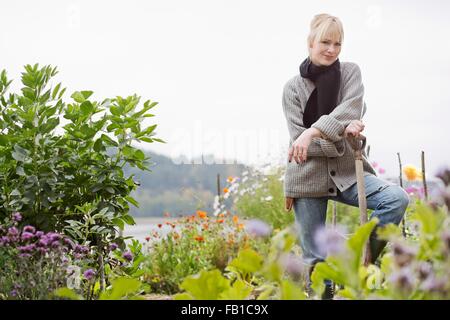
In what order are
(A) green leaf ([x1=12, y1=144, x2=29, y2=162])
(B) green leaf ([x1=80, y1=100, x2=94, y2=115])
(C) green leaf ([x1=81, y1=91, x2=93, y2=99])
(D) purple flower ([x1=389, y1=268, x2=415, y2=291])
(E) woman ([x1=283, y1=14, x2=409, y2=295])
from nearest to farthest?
(D) purple flower ([x1=389, y1=268, x2=415, y2=291])
(E) woman ([x1=283, y1=14, x2=409, y2=295])
(A) green leaf ([x1=12, y1=144, x2=29, y2=162])
(B) green leaf ([x1=80, y1=100, x2=94, y2=115])
(C) green leaf ([x1=81, y1=91, x2=93, y2=99])

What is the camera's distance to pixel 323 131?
2316 mm

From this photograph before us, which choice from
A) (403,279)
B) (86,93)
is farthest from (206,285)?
(86,93)

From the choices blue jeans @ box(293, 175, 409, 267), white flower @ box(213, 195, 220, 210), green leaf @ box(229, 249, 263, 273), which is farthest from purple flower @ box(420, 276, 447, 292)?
white flower @ box(213, 195, 220, 210)

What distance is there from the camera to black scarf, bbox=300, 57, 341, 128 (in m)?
2.48

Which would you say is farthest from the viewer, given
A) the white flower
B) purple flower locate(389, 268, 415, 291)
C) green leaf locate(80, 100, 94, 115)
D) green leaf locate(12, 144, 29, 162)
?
the white flower

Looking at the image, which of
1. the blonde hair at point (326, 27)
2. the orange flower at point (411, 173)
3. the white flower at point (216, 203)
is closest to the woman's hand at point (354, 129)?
the blonde hair at point (326, 27)

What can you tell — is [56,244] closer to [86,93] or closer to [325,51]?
[86,93]

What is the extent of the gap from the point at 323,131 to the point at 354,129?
12 centimetres

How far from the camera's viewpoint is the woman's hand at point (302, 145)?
225 cm

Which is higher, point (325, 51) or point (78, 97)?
point (325, 51)

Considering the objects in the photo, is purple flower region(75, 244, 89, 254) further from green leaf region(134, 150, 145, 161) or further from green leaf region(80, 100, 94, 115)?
green leaf region(80, 100, 94, 115)

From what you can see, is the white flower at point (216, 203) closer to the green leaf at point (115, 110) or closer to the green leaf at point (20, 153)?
the green leaf at point (115, 110)

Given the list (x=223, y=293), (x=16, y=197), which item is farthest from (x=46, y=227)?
(x=223, y=293)
